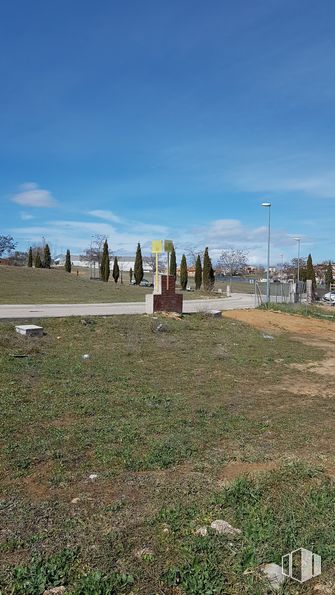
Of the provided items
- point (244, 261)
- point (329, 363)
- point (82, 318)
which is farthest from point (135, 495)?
point (244, 261)

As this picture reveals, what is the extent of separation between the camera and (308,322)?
22.4 m

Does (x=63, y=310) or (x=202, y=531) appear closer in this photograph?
(x=202, y=531)

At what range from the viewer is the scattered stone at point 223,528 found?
345 cm

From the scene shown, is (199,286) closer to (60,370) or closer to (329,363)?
(329,363)

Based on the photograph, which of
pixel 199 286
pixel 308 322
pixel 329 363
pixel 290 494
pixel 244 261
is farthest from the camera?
pixel 244 261

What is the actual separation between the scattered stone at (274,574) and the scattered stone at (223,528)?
1.34ft

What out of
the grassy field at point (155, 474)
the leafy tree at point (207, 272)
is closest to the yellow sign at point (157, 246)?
the grassy field at point (155, 474)

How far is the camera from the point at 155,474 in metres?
4.72

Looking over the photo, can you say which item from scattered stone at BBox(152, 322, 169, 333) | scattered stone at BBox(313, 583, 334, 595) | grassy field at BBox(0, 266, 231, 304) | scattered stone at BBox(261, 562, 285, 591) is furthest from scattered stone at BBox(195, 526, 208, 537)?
grassy field at BBox(0, 266, 231, 304)

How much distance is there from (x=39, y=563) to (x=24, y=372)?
6.29 meters

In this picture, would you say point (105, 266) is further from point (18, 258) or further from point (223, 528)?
point (223, 528)

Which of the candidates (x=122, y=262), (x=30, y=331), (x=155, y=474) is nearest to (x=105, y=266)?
(x=30, y=331)

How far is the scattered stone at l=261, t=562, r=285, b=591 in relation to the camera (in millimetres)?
2926

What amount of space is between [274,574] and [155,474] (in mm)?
1899
